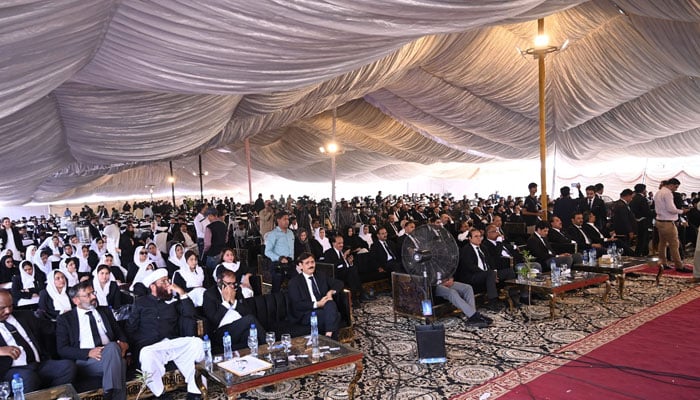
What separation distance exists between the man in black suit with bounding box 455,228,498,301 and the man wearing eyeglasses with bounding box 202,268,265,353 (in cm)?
302

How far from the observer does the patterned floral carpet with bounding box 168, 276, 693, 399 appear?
4.79 meters

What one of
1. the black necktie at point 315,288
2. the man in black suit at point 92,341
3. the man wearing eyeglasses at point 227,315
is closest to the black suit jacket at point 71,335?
the man in black suit at point 92,341

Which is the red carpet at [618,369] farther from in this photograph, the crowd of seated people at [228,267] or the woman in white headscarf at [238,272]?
the woman in white headscarf at [238,272]

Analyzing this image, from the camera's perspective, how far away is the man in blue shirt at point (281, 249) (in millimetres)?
7945

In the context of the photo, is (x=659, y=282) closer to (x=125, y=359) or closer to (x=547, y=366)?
(x=547, y=366)

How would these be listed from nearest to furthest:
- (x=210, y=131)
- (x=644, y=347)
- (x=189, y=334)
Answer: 1. (x=189, y=334)
2. (x=644, y=347)
3. (x=210, y=131)

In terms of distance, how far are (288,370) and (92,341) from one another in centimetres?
176

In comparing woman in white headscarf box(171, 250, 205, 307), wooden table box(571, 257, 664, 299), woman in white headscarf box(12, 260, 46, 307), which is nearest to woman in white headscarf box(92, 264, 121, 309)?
woman in white headscarf box(171, 250, 205, 307)

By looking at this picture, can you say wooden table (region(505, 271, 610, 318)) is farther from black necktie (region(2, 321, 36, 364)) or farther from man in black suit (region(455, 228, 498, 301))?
black necktie (region(2, 321, 36, 364))

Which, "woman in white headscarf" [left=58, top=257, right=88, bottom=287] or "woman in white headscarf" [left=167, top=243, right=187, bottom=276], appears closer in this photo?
"woman in white headscarf" [left=58, top=257, right=88, bottom=287]

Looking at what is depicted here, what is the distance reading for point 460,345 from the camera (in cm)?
585

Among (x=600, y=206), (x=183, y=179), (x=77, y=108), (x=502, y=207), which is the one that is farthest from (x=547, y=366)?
(x=183, y=179)

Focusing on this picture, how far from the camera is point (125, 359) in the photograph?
Result: 15.2 feet

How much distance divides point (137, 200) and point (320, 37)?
25.9 meters
